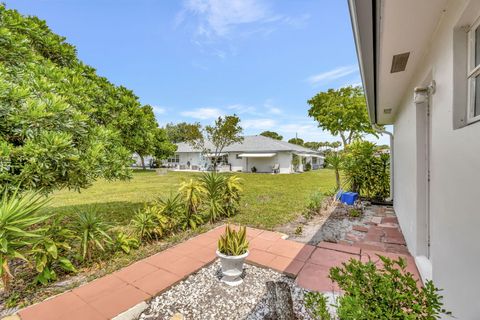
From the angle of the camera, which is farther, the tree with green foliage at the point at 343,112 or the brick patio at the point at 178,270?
the tree with green foliage at the point at 343,112

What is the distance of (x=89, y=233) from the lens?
445cm

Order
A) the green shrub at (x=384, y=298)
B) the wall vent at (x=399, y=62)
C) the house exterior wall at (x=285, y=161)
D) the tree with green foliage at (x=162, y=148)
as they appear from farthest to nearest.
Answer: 1. the tree with green foliage at (x=162, y=148)
2. the house exterior wall at (x=285, y=161)
3. the wall vent at (x=399, y=62)
4. the green shrub at (x=384, y=298)

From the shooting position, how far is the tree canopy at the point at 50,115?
385 centimetres

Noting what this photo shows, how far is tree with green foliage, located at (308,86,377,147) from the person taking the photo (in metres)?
18.1

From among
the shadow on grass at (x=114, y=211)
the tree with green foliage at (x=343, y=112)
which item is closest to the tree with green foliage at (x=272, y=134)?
the tree with green foliage at (x=343, y=112)

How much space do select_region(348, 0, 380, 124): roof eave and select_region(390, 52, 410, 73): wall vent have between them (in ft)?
0.95

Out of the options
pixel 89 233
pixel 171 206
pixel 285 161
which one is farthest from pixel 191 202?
pixel 285 161

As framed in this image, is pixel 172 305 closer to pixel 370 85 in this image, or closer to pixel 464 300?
pixel 464 300

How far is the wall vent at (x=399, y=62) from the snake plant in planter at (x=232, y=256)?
4.01m

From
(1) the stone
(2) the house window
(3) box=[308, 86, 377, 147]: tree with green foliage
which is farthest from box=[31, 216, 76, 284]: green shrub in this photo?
(2) the house window

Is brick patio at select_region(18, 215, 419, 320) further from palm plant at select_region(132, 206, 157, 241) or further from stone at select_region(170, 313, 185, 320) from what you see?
palm plant at select_region(132, 206, 157, 241)

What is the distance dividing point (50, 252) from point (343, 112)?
19.8m

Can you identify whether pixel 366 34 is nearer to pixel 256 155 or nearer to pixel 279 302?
pixel 279 302

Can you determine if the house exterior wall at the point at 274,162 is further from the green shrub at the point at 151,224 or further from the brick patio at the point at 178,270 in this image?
the green shrub at the point at 151,224
